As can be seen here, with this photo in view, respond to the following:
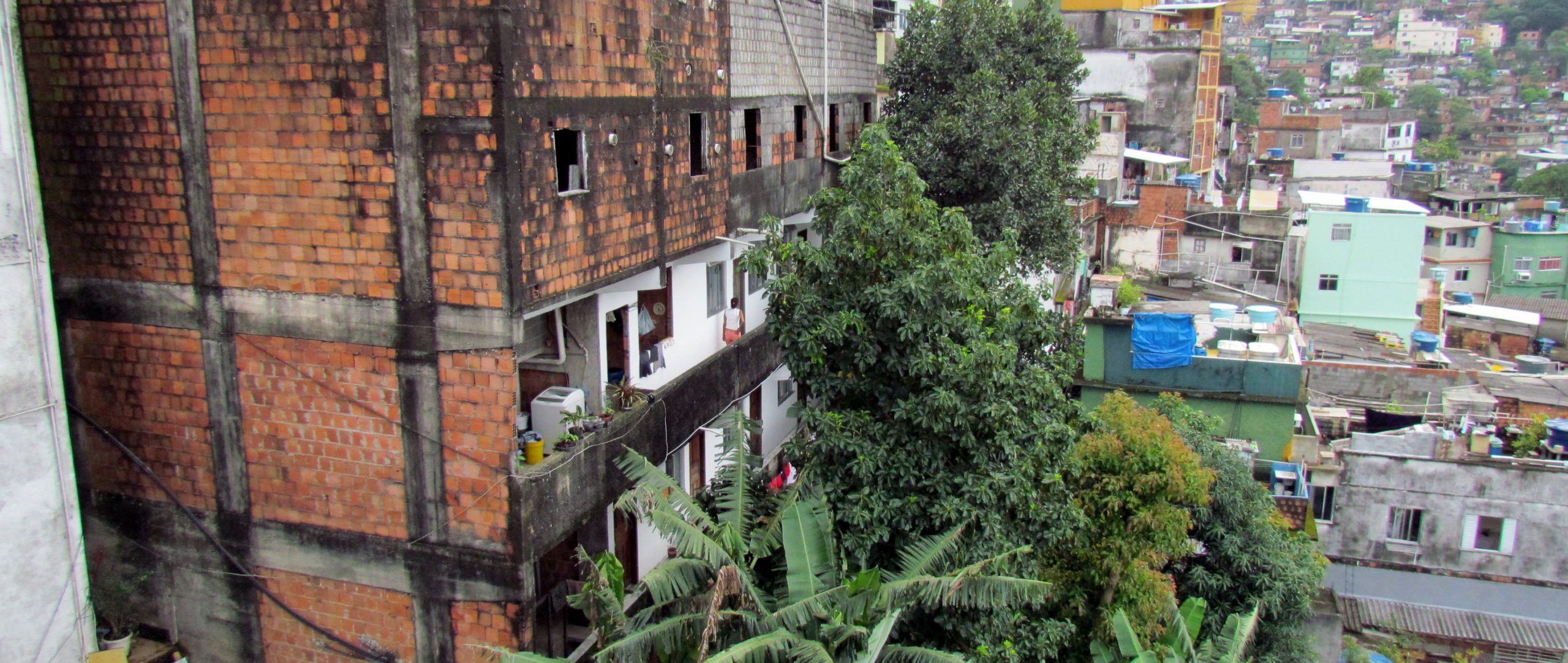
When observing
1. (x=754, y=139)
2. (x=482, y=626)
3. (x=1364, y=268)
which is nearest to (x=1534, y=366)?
(x=1364, y=268)

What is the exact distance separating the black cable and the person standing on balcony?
23.4 ft

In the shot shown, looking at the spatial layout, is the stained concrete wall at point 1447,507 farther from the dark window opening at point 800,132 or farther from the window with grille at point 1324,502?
the dark window opening at point 800,132

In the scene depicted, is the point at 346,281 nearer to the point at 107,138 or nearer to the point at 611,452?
the point at 107,138

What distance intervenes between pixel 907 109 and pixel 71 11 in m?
12.8

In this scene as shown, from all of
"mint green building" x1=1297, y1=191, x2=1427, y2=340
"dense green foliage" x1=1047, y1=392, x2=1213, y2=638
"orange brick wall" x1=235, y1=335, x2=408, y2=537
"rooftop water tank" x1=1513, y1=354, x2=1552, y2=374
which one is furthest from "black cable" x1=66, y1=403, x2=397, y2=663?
"mint green building" x1=1297, y1=191, x2=1427, y2=340

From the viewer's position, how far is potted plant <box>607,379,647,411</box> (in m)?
12.2

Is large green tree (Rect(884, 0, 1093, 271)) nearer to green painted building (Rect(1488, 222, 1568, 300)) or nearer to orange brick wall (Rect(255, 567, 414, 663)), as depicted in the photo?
orange brick wall (Rect(255, 567, 414, 663))

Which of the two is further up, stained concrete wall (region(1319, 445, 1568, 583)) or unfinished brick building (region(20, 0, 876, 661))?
unfinished brick building (region(20, 0, 876, 661))

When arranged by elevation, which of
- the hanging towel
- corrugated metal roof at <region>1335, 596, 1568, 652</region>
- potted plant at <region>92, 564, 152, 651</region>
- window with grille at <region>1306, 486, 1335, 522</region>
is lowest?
corrugated metal roof at <region>1335, 596, 1568, 652</region>

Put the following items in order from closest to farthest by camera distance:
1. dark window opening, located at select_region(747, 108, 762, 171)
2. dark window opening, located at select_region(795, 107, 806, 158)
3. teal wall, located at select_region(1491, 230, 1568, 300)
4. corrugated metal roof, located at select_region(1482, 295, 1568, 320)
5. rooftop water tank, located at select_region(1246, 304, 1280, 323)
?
dark window opening, located at select_region(747, 108, 762, 171)
dark window opening, located at select_region(795, 107, 806, 158)
rooftop water tank, located at select_region(1246, 304, 1280, 323)
corrugated metal roof, located at select_region(1482, 295, 1568, 320)
teal wall, located at select_region(1491, 230, 1568, 300)

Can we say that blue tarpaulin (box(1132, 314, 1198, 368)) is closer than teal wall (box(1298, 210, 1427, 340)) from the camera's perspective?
Yes

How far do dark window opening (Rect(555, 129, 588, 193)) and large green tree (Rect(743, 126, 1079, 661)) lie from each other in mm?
1850

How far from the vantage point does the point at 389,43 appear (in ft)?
30.4

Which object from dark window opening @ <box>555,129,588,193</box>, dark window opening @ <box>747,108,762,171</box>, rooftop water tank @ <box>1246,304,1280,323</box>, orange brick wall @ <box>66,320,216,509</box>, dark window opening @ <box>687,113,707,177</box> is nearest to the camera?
dark window opening @ <box>555,129,588,193</box>
